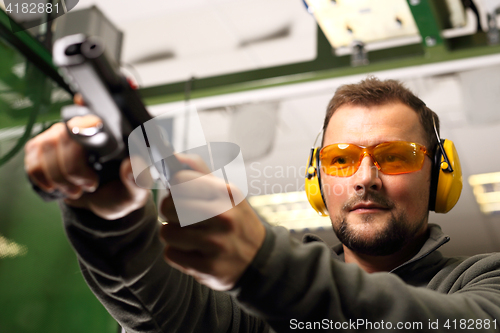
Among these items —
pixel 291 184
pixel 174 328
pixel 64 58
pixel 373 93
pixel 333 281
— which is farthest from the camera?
pixel 291 184

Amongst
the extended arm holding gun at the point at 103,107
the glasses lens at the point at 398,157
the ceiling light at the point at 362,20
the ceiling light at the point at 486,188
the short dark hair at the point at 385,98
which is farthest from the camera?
the ceiling light at the point at 486,188

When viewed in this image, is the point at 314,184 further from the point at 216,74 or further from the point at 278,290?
the point at 216,74

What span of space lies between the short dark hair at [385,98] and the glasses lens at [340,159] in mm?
166

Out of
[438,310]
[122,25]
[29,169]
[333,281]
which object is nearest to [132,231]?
[29,169]

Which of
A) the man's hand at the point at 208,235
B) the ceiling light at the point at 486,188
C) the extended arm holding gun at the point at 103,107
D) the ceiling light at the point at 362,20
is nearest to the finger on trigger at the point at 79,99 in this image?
the extended arm holding gun at the point at 103,107

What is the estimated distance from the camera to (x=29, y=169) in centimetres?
45

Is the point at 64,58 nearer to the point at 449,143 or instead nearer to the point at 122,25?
the point at 449,143

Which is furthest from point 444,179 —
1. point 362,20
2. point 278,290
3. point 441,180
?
point 278,290

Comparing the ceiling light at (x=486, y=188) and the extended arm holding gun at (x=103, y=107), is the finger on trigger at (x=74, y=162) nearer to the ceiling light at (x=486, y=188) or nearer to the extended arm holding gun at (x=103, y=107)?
the extended arm holding gun at (x=103, y=107)

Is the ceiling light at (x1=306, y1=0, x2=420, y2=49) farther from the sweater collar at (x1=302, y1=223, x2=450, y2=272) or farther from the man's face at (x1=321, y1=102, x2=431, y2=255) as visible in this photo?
the sweater collar at (x1=302, y1=223, x2=450, y2=272)

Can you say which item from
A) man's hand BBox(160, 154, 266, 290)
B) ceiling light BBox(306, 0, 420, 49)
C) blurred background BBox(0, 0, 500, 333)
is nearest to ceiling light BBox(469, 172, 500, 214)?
blurred background BBox(0, 0, 500, 333)

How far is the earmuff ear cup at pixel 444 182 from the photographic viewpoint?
3.27 ft

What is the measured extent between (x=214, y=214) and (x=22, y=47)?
138cm

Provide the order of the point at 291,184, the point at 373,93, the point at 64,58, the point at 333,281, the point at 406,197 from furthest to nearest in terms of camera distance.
Result: 1. the point at 291,184
2. the point at 373,93
3. the point at 406,197
4. the point at 333,281
5. the point at 64,58
